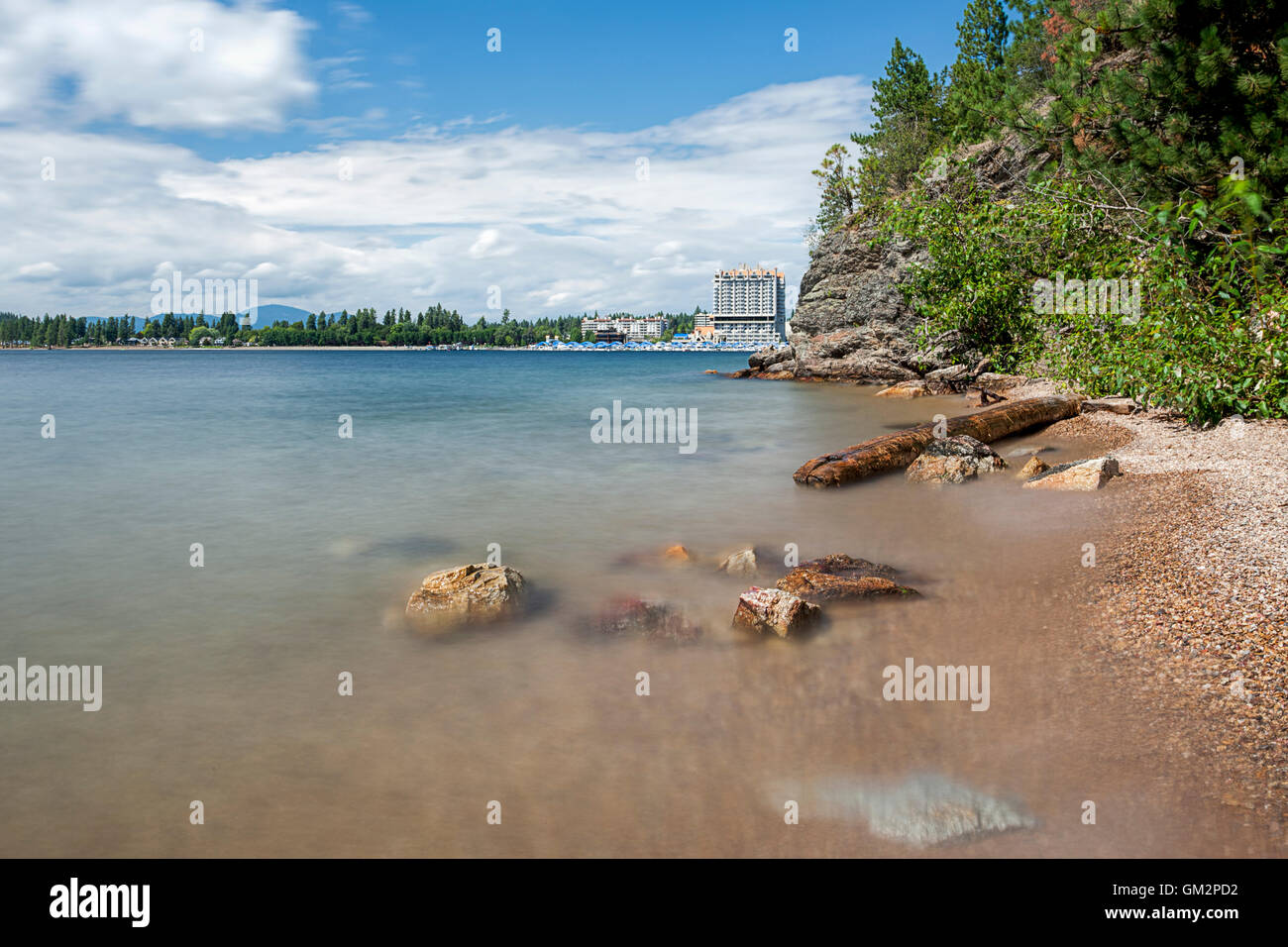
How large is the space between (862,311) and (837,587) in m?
53.3

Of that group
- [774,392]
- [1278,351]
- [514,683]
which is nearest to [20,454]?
[514,683]

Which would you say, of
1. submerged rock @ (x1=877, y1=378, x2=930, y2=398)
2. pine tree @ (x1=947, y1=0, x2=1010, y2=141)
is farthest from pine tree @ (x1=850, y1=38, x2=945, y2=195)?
submerged rock @ (x1=877, y1=378, x2=930, y2=398)

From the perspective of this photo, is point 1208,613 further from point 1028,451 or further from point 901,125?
point 901,125

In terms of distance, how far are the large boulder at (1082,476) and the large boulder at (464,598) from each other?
9000 mm

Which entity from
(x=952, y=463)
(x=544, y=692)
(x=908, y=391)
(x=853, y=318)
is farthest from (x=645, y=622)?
(x=853, y=318)

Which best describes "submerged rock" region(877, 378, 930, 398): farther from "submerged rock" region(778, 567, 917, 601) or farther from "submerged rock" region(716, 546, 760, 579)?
"submerged rock" region(778, 567, 917, 601)

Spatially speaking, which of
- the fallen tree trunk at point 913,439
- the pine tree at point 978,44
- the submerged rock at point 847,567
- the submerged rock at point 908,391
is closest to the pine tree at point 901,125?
the pine tree at point 978,44

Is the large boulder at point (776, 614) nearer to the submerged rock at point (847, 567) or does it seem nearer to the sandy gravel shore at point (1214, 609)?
the submerged rock at point (847, 567)

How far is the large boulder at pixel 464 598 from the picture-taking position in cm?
814

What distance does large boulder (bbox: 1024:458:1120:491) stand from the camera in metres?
Result: 12.0

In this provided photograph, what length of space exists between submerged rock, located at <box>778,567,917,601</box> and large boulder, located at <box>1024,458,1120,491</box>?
5.42 m

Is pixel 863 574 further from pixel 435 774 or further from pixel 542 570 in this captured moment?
pixel 435 774
